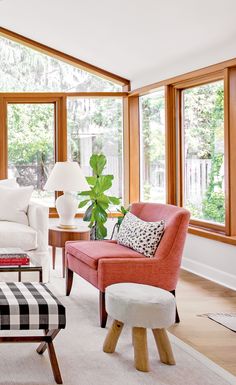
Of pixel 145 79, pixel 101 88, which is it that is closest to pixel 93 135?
pixel 101 88

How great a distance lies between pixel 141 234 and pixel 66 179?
1.60 m

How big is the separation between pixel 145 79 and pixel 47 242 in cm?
268

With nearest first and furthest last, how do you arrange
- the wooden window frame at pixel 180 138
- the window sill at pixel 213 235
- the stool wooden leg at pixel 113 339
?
the stool wooden leg at pixel 113 339 → the window sill at pixel 213 235 → the wooden window frame at pixel 180 138

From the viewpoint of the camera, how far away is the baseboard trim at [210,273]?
536 cm

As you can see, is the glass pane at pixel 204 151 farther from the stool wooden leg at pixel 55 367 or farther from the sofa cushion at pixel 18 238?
the stool wooden leg at pixel 55 367

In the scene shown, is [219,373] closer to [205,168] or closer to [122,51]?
[205,168]

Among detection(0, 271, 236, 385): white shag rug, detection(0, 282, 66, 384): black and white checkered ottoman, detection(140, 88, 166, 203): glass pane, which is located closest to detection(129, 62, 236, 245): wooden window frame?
detection(140, 88, 166, 203): glass pane

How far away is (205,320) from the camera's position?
14.0 feet

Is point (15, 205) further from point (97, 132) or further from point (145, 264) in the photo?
point (97, 132)

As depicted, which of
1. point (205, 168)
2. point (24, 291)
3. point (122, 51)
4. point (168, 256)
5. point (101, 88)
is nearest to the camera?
point (24, 291)

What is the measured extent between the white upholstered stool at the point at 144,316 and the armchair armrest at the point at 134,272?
0.70 meters

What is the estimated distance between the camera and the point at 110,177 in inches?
269

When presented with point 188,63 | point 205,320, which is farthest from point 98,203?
point 205,320

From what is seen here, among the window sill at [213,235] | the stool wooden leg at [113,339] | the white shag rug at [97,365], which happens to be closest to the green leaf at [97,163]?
the window sill at [213,235]
